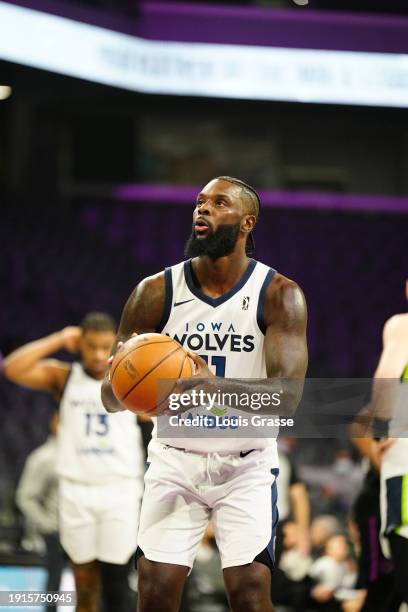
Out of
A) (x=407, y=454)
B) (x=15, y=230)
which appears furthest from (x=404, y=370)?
(x=15, y=230)

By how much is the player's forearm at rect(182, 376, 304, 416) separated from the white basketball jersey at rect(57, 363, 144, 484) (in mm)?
2295

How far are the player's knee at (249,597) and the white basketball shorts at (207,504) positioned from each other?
96 mm

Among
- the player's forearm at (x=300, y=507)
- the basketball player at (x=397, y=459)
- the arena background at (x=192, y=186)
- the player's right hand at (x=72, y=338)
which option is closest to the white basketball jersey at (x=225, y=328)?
the basketball player at (x=397, y=459)

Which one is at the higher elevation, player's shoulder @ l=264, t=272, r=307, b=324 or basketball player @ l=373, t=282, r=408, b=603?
player's shoulder @ l=264, t=272, r=307, b=324

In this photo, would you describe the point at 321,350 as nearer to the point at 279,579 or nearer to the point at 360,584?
the point at 279,579

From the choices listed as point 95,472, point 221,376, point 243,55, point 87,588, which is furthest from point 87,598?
point 243,55

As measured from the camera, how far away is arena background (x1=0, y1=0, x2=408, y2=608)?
35.3 feet

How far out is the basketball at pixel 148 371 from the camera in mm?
3145

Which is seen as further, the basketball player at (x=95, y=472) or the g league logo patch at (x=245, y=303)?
the basketball player at (x=95, y=472)

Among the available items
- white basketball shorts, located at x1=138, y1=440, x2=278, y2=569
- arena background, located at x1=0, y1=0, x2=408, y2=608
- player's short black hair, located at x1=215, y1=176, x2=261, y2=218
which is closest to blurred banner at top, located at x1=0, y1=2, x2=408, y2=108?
arena background, located at x1=0, y1=0, x2=408, y2=608

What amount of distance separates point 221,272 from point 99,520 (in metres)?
2.28

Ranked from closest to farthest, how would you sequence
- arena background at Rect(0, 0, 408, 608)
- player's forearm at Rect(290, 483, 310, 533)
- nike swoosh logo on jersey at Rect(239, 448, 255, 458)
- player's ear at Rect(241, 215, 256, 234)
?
nike swoosh logo on jersey at Rect(239, 448, 255, 458) → player's ear at Rect(241, 215, 256, 234) → player's forearm at Rect(290, 483, 310, 533) → arena background at Rect(0, 0, 408, 608)

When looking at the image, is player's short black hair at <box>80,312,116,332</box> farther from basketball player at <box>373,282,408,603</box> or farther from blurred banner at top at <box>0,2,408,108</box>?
blurred banner at top at <box>0,2,408,108</box>

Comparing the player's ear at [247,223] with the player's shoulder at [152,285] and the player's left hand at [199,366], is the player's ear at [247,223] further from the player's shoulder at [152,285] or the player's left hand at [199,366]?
the player's left hand at [199,366]
